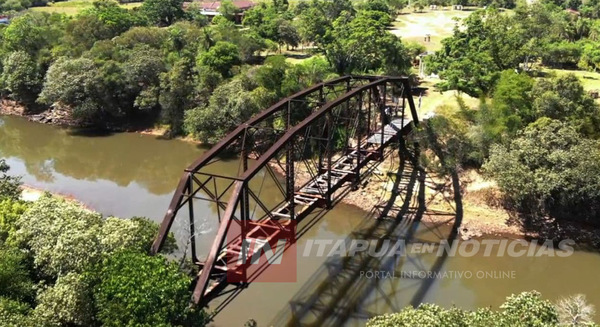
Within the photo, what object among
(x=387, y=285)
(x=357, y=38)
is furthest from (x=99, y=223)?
(x=357, y=38)

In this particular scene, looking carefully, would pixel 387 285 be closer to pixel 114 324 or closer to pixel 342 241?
pixel 342 241

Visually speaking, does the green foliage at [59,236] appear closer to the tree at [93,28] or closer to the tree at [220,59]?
the tree at [220,59]

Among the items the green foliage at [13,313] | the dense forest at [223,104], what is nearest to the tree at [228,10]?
the dense forest at [223,104]

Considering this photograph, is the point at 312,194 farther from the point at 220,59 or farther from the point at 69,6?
the point at 69,6

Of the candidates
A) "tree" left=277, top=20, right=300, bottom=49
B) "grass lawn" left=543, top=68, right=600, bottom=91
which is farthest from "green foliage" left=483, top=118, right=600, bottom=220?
"tree" left=277, top=20, right=300, bottom=49

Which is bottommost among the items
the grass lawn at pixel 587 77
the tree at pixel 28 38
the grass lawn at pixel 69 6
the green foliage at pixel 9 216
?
the grass lawn at pixel 587 77

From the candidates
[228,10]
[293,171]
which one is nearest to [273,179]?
[293,171]

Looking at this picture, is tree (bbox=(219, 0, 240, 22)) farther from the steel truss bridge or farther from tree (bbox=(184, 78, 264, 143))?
the steel truss bridge
